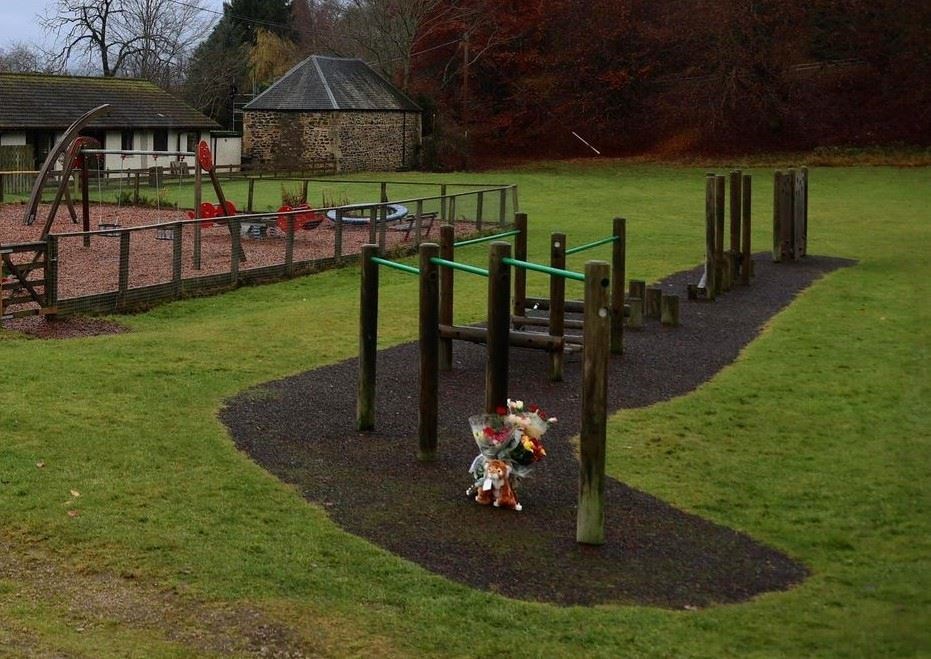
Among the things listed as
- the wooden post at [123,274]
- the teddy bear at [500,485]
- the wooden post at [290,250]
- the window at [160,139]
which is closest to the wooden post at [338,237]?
the wooden post at [290,250]

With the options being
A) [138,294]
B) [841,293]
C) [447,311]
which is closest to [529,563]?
[447,311]

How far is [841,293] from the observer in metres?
19.6

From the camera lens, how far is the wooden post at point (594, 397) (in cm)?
762

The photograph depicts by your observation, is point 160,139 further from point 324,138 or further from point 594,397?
point 594,397

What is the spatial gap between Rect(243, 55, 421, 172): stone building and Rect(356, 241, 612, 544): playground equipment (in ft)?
146

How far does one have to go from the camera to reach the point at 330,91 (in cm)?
5584

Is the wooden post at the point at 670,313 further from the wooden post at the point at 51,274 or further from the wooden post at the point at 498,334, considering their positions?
the wooden post at the point at 51,274

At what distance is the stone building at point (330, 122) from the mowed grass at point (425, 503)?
126 ft

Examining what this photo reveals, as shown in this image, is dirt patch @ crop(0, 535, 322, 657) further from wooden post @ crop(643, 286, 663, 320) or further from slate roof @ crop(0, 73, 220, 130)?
slate roof @ crop(0, 73, 220, 130)

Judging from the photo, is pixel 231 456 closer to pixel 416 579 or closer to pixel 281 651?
pixel 416 579

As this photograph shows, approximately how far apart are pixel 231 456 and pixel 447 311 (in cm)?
381

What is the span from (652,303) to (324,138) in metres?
40.6

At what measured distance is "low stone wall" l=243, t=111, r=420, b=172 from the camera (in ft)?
182

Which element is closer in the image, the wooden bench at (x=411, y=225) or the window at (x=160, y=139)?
the wooden bench at (x=411, y=225)
